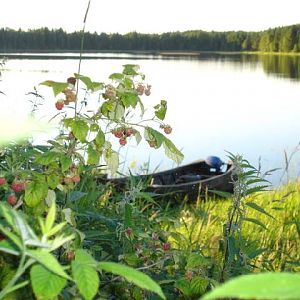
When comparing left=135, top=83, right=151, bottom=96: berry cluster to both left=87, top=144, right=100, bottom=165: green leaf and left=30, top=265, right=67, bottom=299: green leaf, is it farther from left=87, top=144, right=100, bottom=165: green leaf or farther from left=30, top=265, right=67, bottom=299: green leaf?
left=30, top=265, right=67, bottom=299: green leaf

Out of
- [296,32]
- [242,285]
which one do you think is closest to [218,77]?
[296,32]

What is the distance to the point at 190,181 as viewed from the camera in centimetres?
1255

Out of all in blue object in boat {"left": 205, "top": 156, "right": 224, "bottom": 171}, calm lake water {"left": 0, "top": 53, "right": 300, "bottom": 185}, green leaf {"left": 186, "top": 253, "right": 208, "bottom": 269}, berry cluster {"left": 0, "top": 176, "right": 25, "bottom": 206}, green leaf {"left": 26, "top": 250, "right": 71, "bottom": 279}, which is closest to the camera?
green leaf {"left": 26, "top": 250, "right": 71, "bottom": 279}

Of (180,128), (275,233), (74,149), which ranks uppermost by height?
(74,149)

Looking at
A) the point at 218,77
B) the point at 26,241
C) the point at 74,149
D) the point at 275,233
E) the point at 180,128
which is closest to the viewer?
the point at 26,241

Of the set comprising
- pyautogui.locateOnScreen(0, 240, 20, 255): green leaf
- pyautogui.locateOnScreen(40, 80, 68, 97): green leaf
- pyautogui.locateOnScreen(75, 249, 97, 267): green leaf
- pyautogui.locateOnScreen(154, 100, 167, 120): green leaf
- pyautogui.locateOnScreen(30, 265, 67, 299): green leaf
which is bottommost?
pyautogui.locateOnScreen(30, 265, 67, 299): green leaf

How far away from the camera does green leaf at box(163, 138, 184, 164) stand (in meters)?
2.05

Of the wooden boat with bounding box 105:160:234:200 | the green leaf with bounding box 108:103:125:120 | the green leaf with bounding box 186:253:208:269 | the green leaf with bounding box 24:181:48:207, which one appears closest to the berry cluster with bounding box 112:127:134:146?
the green leaf with bounding box 108:103:125:120

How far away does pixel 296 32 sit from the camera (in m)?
97.8

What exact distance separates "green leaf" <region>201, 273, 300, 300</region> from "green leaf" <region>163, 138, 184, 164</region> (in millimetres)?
1630

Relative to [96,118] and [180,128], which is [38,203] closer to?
[96,118]

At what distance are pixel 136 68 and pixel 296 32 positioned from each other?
330ft

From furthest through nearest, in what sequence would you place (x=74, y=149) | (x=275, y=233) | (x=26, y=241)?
(x=275, y=233), (x=74, y=149), (x=26, y=241)

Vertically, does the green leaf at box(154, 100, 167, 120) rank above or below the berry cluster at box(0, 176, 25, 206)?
above
